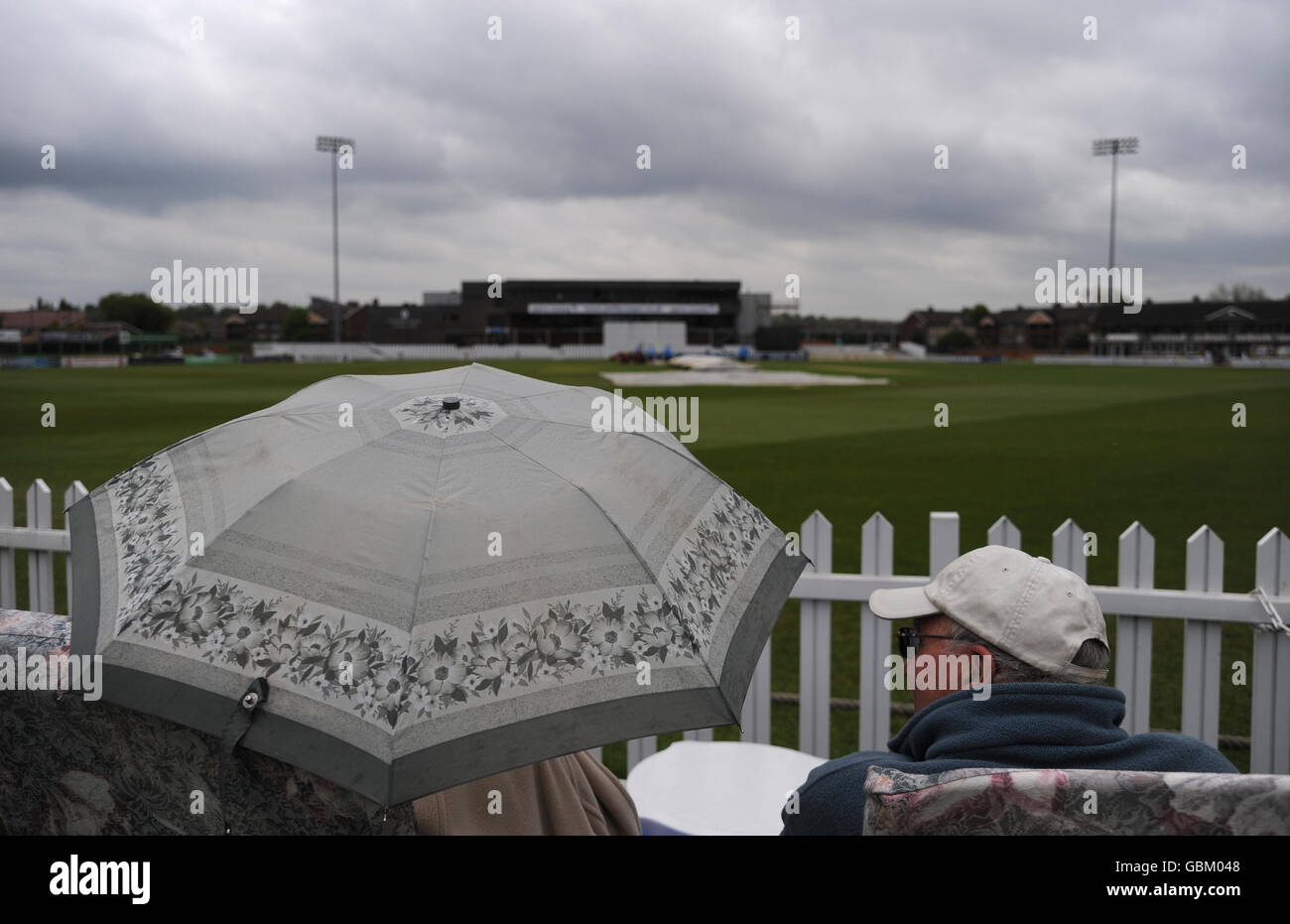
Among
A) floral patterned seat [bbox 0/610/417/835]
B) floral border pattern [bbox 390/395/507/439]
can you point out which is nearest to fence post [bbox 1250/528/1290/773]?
floral border pattern [bbox 390/395/507/439]

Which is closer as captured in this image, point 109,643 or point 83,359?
point 109,643

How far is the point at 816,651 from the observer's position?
13.4 ft

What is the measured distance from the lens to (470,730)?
1.62 meters

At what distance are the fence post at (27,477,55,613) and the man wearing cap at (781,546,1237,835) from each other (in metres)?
4.48

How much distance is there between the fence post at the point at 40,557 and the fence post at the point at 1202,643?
199 inches

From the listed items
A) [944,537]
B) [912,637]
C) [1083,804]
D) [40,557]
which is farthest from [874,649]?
[40,557]

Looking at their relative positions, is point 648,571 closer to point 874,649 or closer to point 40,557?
point 874,649

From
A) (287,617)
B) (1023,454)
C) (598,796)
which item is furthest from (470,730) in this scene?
(1023,454)

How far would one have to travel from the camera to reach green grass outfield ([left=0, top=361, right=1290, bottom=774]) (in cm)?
740

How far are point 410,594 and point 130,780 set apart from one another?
0.66 metres

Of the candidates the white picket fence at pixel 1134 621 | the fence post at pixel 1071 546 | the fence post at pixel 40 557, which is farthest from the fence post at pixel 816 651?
the fence post at pixel 40 557

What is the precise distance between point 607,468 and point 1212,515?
11.1 metres

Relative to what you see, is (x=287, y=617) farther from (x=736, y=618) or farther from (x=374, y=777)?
(x=736, y=618)

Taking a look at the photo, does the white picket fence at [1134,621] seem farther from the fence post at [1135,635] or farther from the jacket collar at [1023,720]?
the jacket collar at [1023,720]
